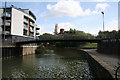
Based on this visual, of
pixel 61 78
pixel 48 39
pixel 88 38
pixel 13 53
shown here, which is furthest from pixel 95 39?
pixel 61 78

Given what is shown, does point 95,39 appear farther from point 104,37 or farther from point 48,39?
point 48,39

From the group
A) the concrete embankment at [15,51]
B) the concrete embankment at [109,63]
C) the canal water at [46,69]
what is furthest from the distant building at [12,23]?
the concrete embankment at [109,63]

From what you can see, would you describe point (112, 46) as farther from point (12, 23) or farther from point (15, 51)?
point (12, 23)

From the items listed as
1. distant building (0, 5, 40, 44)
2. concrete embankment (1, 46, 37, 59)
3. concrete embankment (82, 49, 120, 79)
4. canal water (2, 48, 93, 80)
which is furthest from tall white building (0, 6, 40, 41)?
concrete embankment (82, 49, 120, 79)

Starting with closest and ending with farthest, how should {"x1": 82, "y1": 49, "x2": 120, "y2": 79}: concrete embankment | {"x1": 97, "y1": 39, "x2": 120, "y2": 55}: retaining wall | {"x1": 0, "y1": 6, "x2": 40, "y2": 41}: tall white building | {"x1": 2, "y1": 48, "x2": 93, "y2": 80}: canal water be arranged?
{"x1": 82, "y1": 49, "x2": 120, "y2": 79}: concrete embankment → {"x1": 2, "y1": 48, "x2": 93, "y2": 80}: canal water → {"x1": 97, "y1": 39, "x2": 120, "y2": 55}: retaining wall → {"x1": 0, "y1": 6, "x2": 40, "y2": 41}: tall white building

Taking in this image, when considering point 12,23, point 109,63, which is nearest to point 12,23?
point 12,23

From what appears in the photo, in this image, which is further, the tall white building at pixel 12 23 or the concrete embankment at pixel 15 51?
the tall white building at pixel 12 23

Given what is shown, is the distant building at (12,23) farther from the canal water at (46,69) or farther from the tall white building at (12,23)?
the canal water at (46,69)

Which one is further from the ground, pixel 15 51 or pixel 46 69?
pixel 15 51

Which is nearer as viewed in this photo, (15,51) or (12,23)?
(15,51)

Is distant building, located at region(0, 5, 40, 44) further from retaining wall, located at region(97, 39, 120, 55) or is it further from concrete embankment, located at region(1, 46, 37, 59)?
retaining wall, located at region(97, 39, 120, 55)

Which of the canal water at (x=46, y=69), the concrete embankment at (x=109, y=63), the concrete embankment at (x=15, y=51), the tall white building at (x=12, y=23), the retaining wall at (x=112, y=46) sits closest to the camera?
the concrete embankment at (x=109, y=63)

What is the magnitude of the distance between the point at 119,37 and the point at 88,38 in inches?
568

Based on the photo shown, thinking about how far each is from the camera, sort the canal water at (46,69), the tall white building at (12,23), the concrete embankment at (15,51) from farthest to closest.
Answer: the tall white building at (12,23) < the concrete embankment at (15,51) < the canal water at (46,69)
